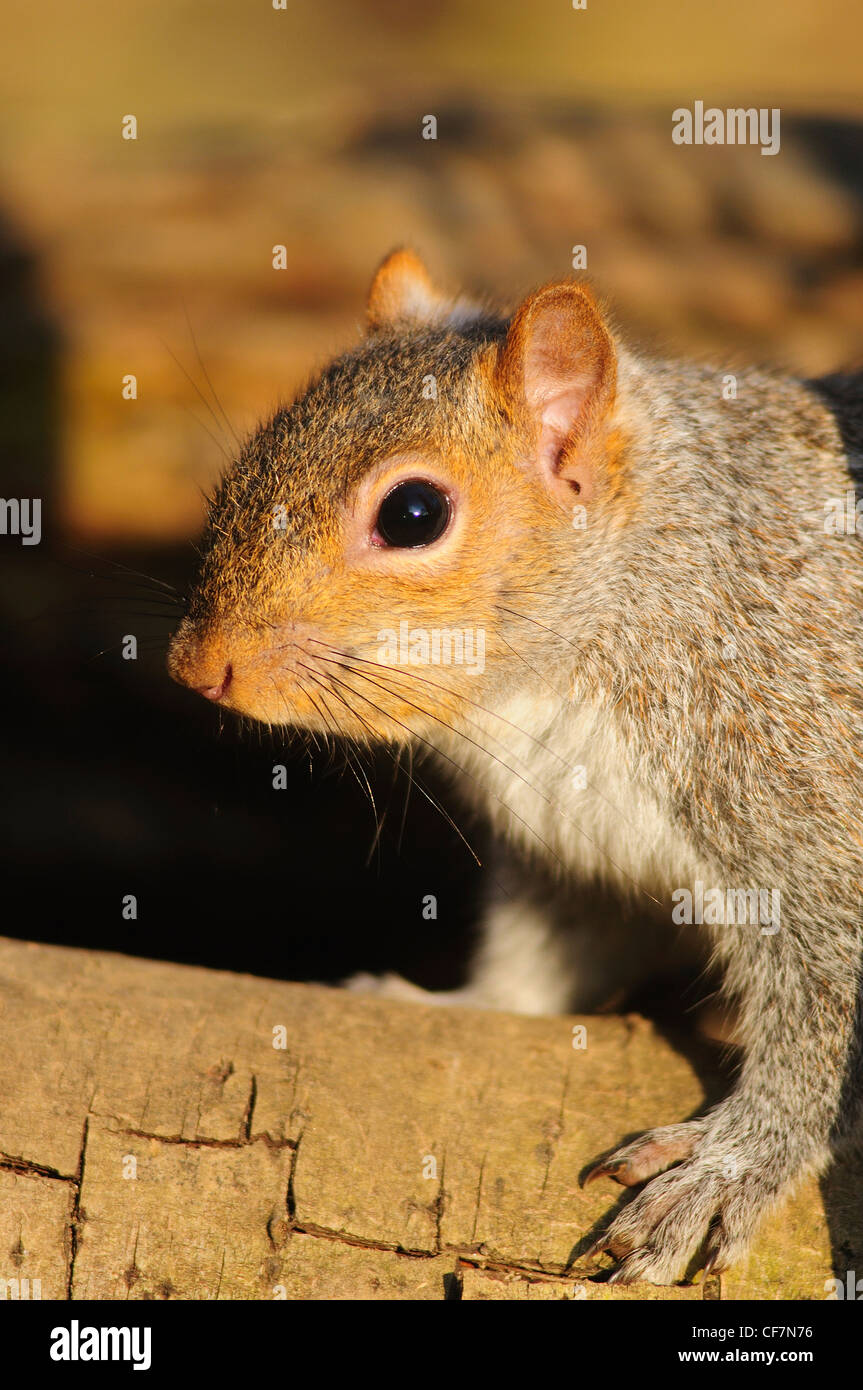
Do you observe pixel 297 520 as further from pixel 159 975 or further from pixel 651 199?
pixel 651 199

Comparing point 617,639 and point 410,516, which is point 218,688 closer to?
point 410,516

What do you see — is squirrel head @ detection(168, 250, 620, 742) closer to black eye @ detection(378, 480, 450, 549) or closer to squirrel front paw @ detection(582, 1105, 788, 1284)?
black eye @ detection(378, 480, 450, 549)

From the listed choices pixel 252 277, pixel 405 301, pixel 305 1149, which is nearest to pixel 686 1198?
pixel 305 1149

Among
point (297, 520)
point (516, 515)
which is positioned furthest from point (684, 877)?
point (297, 520)

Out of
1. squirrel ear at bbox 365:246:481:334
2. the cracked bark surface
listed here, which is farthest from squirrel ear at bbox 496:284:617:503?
the cracked bark surface

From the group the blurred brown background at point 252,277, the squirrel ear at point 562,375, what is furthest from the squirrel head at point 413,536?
the blurred brown background at point 252,277
